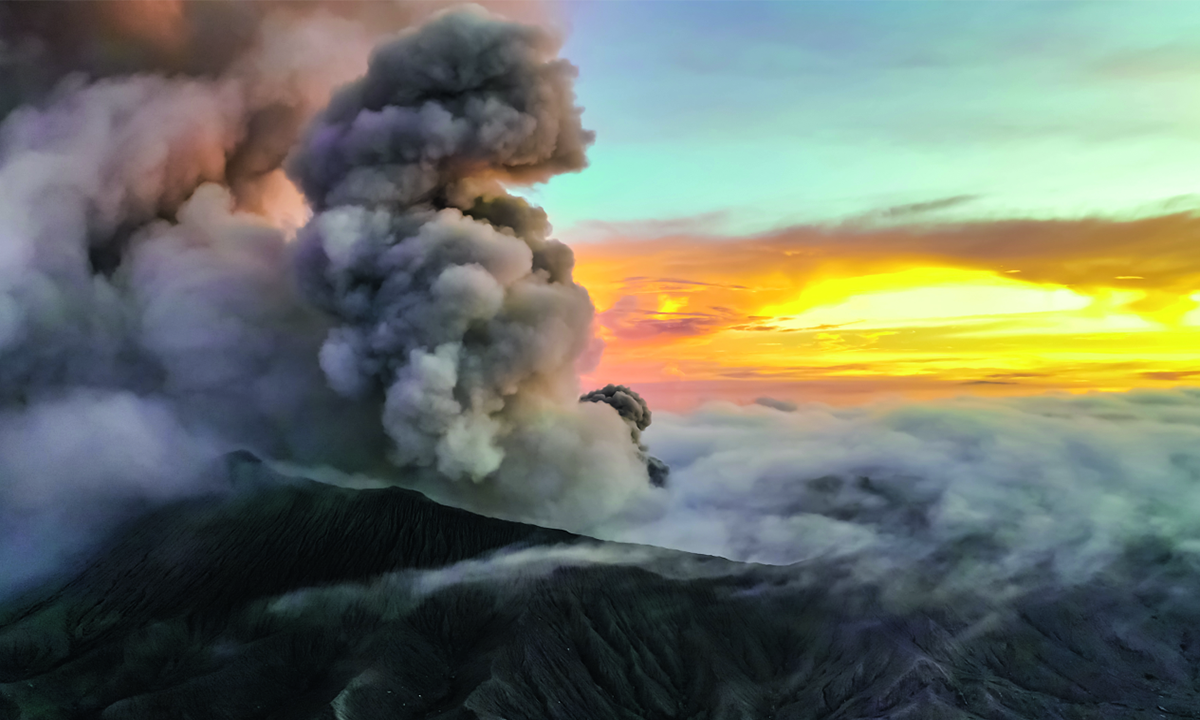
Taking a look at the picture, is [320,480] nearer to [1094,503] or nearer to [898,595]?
[898,595]

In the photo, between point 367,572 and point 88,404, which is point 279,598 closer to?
point 367,572

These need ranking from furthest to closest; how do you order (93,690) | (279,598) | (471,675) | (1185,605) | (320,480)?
(1185,605)
(320,480)
(279,598)
(471,675)
(93,690)

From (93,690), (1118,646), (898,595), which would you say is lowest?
(1118,646)

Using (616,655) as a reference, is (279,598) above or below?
above

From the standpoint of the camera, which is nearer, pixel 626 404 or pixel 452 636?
pixel 452 636

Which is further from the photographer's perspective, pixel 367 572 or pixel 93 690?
pixel 367 572

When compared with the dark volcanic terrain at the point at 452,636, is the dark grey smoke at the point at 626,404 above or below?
above

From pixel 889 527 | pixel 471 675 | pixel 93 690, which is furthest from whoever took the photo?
pixel 889 527

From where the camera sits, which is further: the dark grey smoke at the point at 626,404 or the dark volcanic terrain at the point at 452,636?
the dark grey smoke at the point at 626,404

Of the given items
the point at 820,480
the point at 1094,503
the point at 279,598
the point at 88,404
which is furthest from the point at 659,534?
the point at 1094,503

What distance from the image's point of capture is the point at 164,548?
88.2 meters

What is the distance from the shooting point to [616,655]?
84.6 m

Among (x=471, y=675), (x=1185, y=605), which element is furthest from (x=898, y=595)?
(x=471, y=675)

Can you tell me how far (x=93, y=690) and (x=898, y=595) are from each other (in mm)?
96421
